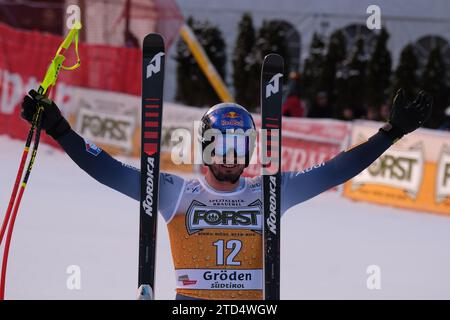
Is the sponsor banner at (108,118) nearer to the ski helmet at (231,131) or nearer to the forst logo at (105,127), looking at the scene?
the forst logo at (105,127)

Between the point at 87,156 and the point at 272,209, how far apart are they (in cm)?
93

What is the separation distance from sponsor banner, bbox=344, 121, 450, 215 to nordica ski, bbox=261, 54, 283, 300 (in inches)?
286

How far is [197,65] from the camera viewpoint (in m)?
22.1

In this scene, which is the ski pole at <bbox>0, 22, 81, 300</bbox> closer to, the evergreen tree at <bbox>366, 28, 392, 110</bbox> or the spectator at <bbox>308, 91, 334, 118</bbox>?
the spectator at <bbox>308, 91, 334, 118</bbox>

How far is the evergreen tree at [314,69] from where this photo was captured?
20953 millimetres

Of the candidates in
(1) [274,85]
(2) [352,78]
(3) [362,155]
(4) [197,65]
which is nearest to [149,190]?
(1) [274,85]

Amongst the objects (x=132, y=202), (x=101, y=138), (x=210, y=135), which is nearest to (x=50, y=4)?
(x=101, y=138)

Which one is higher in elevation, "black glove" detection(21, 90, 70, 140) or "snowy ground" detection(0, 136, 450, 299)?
"black glove" detection(21, 90, 70, 140)

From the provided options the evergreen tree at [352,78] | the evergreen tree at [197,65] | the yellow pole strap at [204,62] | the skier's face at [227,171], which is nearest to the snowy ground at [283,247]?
the skier's face at [227,171]

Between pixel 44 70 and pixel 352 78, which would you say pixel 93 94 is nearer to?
pixel 44 70

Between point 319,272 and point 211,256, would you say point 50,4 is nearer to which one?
point 319,272

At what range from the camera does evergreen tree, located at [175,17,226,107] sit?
21.8 metres

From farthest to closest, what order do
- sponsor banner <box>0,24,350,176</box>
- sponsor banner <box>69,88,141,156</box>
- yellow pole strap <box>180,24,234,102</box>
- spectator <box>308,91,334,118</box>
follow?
1. yellow pole strap <box>180,24,234,102</box>
2. spectator <box>308,91,334,118</box>
3. sponsor banner <box>69,88,141,156</box>
4. sponsor banner <box>0,24,350,176</box>

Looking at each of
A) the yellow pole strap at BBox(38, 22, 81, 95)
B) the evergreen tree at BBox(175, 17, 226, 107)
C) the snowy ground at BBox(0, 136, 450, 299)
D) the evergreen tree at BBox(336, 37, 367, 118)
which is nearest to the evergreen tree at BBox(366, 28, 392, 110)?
the evergreen tree at BBox(336, 37, 367, 118)
